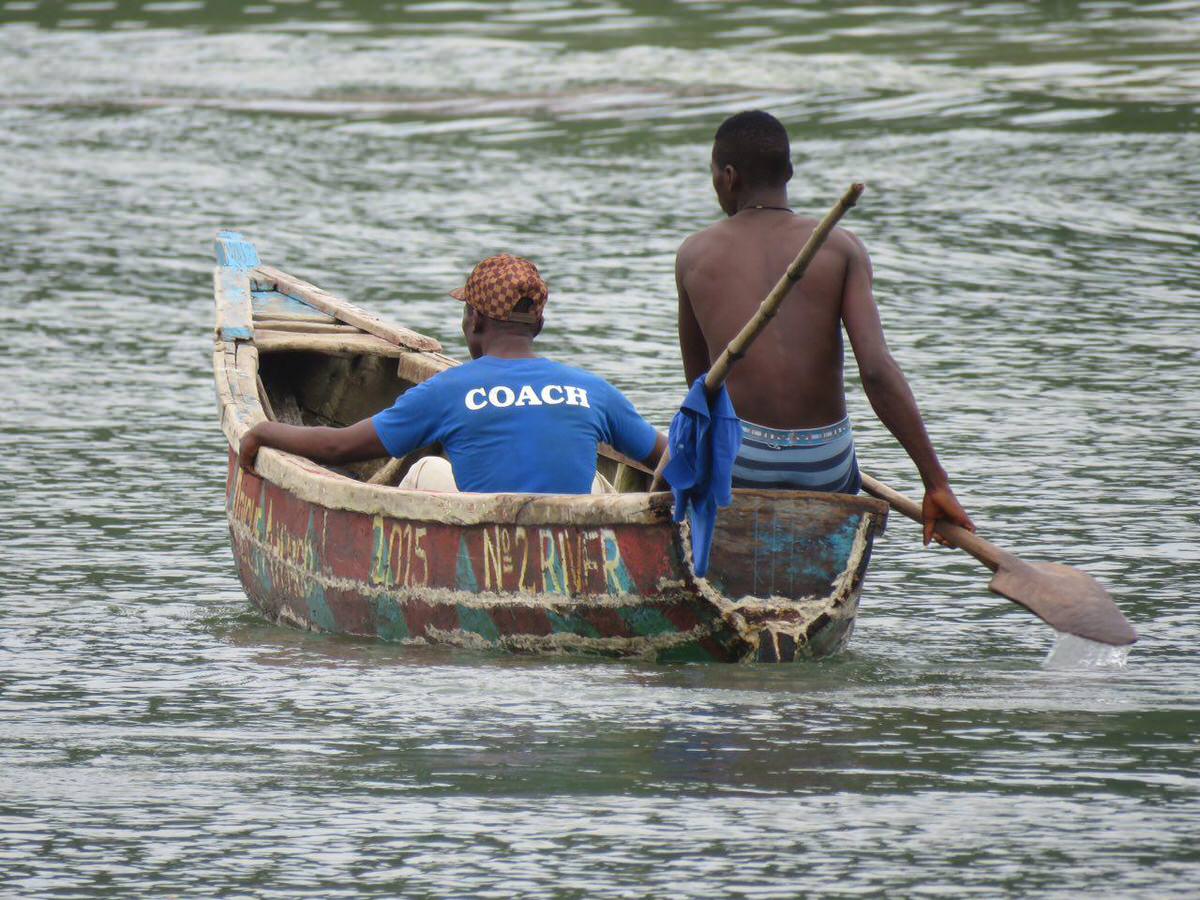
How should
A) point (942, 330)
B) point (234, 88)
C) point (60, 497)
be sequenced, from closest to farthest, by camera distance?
point (60, 497), point (942, 330), point (234, 88)

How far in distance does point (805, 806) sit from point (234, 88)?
19563mm

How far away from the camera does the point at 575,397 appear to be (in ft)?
24.6

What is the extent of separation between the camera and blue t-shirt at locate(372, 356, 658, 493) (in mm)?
7441

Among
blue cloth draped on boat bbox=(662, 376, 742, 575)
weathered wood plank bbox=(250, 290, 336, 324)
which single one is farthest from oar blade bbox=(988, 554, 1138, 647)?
weathered wood plank bbox=(250, 290, 336, 324)

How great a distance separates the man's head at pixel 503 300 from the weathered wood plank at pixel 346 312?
2.79 meters

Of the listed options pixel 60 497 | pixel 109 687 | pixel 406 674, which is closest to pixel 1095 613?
pixel 406 674

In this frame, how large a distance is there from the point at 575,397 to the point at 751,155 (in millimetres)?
1020

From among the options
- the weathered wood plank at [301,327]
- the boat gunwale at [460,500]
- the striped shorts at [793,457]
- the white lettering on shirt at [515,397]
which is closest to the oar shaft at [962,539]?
the boat gunwale at [460,500]

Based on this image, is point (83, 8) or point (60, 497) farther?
point (83, 8)

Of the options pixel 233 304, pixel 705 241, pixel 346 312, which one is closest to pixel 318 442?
pixel 705 241

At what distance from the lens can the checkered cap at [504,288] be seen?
7.42m

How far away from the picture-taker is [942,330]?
14078mm

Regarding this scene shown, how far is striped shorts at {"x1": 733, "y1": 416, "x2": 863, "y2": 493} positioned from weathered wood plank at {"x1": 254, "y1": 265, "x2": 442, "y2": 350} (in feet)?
11.4

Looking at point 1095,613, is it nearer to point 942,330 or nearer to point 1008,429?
point 1008,429
